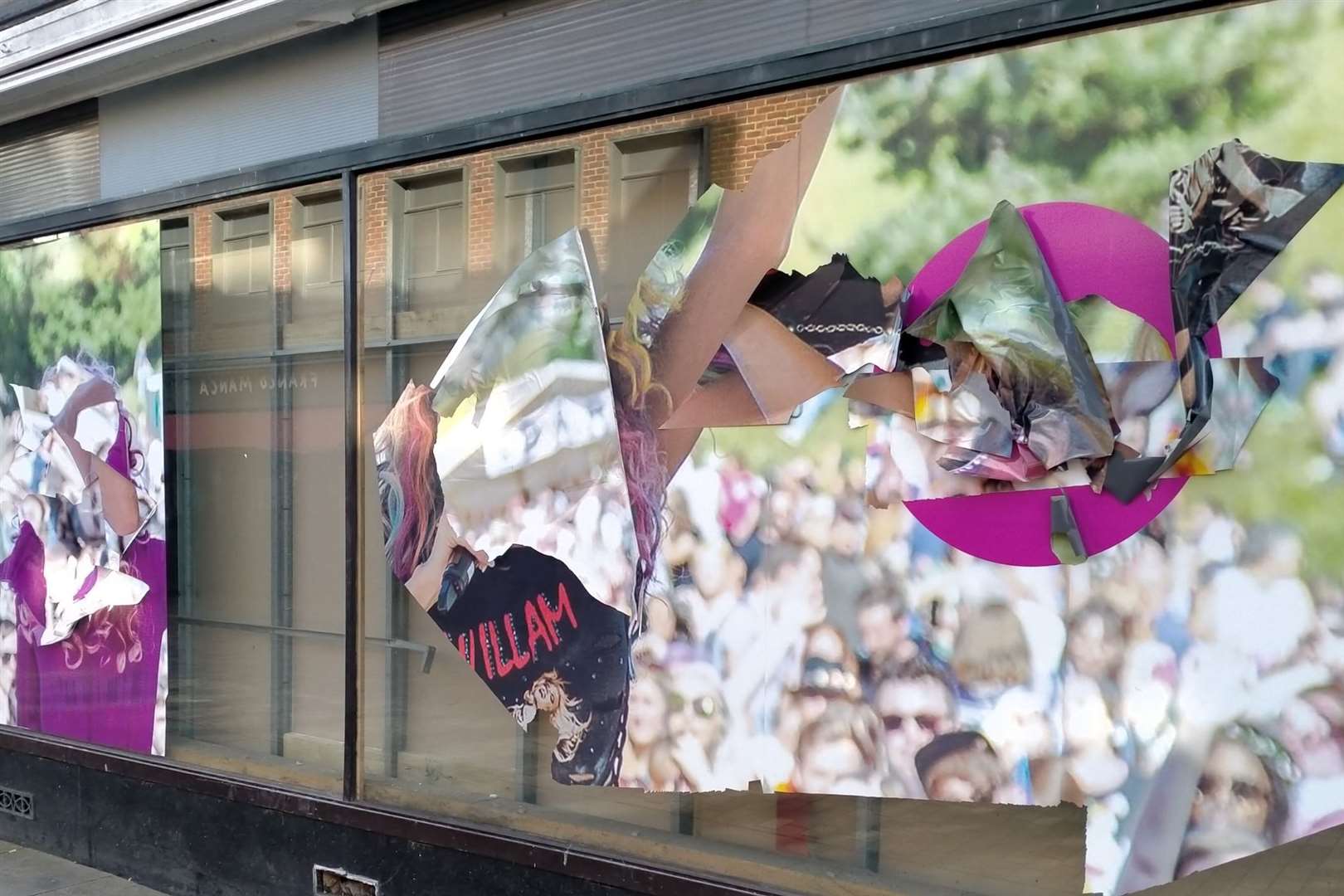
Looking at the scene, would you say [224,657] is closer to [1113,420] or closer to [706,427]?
[706,427]

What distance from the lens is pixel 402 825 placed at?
554 cm

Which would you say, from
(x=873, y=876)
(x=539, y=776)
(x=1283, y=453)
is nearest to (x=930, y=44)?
(x=1283, y=453)

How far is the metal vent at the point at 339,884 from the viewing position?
18.5ft

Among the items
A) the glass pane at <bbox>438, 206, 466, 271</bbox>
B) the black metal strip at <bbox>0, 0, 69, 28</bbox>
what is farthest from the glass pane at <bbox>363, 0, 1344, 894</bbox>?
the black metal strip at <bbox>0, 0, 69, 28</bbox>

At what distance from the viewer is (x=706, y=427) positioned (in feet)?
15.5

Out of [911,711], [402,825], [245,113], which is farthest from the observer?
[245,113]

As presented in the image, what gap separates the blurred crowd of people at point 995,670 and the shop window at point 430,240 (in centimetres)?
152

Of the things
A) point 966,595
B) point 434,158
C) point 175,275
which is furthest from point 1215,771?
point 175,275

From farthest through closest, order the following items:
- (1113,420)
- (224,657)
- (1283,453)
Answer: (224,657), (1113,420), (1283,453)

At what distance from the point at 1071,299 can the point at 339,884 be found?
385 centimetres

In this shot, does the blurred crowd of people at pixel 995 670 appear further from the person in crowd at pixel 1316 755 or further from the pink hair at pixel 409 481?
the pink hair at pixel 409 481

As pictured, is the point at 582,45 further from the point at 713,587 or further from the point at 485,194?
the point at 713,587

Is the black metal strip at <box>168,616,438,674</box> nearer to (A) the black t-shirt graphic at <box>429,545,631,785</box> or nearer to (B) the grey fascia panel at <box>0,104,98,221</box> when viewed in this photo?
(A) the black t-shirt graphic at <box>429,545,631,785</box>

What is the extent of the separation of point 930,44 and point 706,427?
4.74 feet
